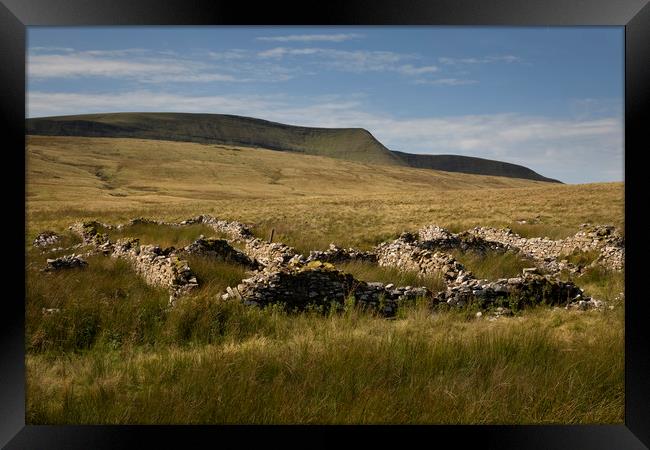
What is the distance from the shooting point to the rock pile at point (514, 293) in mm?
7715

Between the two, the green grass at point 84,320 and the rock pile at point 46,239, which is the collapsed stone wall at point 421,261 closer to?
the green grass at point 84,320

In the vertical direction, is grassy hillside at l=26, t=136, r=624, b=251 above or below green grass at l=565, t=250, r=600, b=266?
above

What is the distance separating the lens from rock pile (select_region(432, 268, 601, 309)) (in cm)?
771

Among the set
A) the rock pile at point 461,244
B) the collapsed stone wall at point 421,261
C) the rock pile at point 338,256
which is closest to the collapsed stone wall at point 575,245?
the rock pile at point 461,244

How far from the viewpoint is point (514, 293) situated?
25.7 ft

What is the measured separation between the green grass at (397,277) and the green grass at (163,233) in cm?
945

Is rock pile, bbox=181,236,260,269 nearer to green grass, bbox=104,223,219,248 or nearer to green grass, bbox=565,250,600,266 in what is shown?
green grass, bbox=104,223,219,248

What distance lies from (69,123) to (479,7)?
197963mm

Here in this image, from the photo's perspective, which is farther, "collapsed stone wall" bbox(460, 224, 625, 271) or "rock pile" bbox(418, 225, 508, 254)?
"rock pile" bbox(418, 225, 508, 254)

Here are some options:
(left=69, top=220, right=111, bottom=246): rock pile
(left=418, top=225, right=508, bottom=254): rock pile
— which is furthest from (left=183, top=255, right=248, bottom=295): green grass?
(left=418, top=225, right=508, bottom=254): rock pile

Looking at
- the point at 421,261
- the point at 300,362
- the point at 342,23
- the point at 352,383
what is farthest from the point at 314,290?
the point at 342,23

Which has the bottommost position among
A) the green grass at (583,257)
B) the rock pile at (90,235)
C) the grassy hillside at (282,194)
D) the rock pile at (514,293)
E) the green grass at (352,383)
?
the green grass at (352,383)

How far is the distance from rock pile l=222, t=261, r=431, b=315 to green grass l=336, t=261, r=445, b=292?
138 centimetres

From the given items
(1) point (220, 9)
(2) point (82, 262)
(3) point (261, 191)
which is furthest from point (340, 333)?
(3) point (261, 191)
